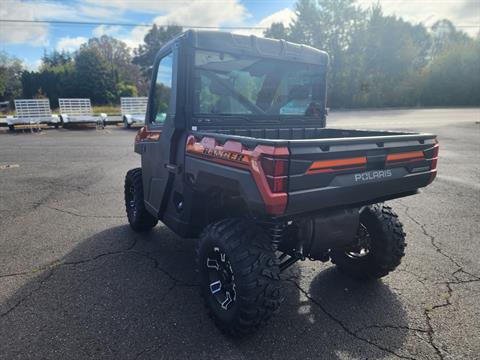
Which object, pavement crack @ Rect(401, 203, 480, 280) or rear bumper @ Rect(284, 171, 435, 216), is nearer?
rear bumper @ Rect(284, 171, 435, 216)

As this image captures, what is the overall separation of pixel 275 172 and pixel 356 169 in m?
0.71

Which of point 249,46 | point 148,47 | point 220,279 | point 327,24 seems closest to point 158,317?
point 220,279

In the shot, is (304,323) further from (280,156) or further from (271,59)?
(271,59)

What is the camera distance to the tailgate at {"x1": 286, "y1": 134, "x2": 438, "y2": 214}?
2082mm

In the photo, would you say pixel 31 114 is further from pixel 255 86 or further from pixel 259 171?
pixel 259 171

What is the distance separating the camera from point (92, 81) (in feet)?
124

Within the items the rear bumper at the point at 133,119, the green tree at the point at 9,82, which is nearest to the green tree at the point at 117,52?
the green tree at the point at 9,82

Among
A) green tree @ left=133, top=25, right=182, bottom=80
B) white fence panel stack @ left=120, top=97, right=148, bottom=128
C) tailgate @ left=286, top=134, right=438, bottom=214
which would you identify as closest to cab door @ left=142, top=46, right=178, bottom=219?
tailgate @ left=286, top=134, right=438, bottom=214

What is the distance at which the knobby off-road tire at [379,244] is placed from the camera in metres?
3.04

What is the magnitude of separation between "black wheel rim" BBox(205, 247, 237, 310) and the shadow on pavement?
248 millimetres

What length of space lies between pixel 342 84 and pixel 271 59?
1624 inches

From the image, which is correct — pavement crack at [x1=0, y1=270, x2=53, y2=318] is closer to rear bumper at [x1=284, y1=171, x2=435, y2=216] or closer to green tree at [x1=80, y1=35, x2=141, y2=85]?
rear bumper at [x1=284, y1=171, x2=435, y2=216]

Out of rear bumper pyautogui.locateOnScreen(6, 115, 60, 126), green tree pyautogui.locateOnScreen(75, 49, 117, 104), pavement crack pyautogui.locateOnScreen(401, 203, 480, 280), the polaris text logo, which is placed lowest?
pavement crack pyautogui.locateOnScreen(401, 203, 480, 280)

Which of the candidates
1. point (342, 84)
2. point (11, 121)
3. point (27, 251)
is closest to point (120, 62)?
point (342, 84)
